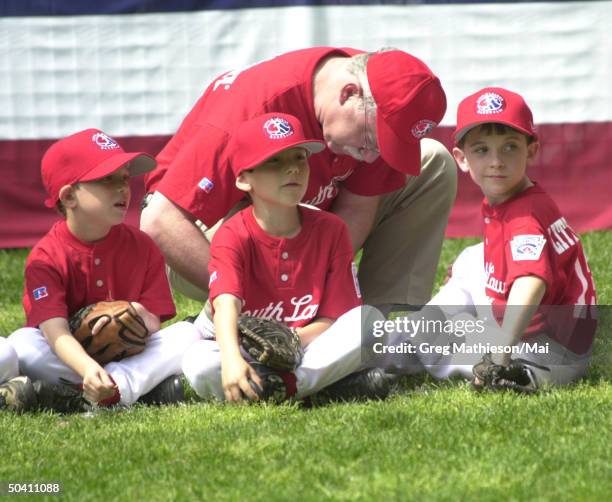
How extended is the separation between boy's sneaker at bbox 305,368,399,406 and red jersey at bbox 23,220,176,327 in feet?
2.22

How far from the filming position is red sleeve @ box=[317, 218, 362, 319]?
443cm

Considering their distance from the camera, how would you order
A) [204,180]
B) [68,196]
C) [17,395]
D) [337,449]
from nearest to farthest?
[337,449] < [17,395] < [68,196] < [204,180]

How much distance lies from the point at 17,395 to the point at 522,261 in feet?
5.91

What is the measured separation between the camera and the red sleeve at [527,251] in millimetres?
4321

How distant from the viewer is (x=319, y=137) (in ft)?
15.8

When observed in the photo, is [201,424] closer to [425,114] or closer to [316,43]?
[425,114]

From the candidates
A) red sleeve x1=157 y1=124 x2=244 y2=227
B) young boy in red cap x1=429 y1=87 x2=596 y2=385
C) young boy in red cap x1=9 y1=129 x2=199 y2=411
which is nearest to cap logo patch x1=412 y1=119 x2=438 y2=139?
young boy in red cap x1=429 y1=87 x2=596 y2=385

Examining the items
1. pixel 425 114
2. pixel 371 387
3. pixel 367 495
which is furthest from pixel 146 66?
pixel 367 495

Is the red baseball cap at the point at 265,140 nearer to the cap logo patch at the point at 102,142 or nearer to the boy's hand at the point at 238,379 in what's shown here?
the cap logo patch at the point at 102,142

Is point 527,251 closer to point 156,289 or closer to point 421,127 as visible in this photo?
point 421,127

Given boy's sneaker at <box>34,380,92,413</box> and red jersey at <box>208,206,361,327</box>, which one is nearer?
boy's sneaker at <box>34,380,92,413</box>

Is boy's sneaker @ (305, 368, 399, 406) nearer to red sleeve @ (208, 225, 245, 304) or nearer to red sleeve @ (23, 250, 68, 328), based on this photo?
red sleeve @ (208, 225, 245, 304)

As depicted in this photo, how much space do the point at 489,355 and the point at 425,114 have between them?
92 cm

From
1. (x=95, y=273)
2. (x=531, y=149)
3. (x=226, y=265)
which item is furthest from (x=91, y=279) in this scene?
(x=531, y=149)
